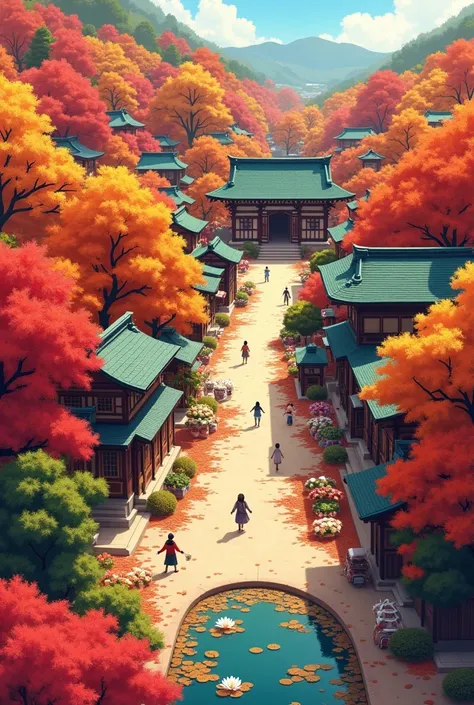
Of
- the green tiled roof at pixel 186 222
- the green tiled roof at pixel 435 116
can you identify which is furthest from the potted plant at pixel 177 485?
the green tiled roof at pixel 435 116

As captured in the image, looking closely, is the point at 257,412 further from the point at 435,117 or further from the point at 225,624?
the point at 435,117

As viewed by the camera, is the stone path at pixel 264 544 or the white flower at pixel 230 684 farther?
the stone path at pixel 264 544

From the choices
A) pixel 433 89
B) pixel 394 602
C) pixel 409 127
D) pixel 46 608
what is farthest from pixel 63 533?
pixel 433 89

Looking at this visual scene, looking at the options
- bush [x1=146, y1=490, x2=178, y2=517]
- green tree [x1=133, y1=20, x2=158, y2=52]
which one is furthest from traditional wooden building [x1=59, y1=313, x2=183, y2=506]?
green tree [x1=133, y1=20, x2=158, y2=52]

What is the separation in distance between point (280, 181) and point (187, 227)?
19.7 metres

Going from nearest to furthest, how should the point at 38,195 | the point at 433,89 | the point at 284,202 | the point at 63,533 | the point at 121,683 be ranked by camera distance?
the point at 121,683
the point at 63,533
the point at 38,195
the point at 284,202
the point at 433,89

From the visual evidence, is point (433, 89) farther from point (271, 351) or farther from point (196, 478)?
point (196, 478)

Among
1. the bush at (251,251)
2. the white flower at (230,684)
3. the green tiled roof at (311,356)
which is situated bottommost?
the white flower at (230,684)

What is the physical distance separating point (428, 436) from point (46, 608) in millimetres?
12578

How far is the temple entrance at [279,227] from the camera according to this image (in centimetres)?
9488

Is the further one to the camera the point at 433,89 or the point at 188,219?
the point at 433,89

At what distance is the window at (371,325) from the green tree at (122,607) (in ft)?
69.3

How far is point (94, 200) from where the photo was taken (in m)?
49.5

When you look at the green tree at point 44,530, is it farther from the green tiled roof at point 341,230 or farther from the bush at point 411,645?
the green tiled roof at point 341,230
